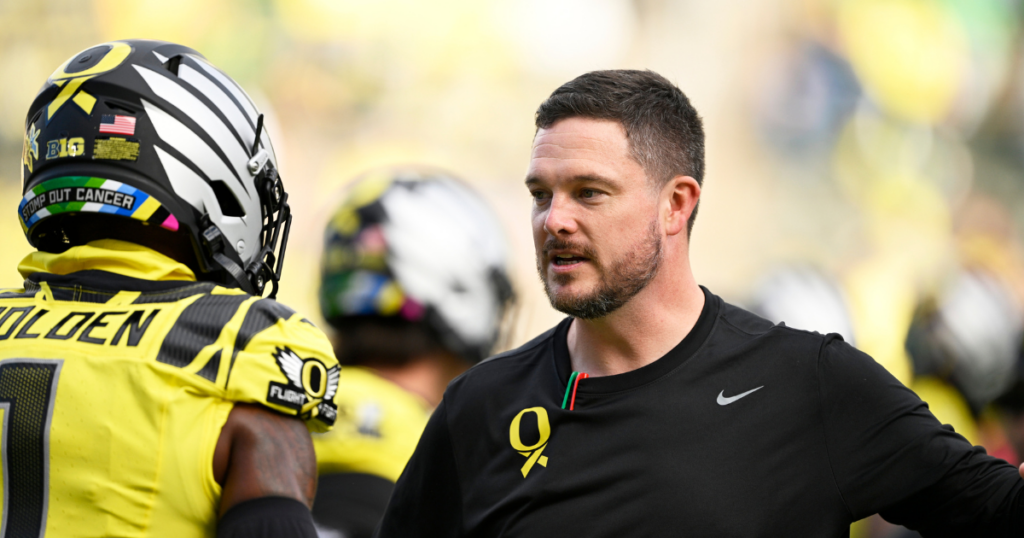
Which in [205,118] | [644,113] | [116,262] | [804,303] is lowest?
[116,262]

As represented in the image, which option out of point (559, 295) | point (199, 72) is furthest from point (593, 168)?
point (199, 72)

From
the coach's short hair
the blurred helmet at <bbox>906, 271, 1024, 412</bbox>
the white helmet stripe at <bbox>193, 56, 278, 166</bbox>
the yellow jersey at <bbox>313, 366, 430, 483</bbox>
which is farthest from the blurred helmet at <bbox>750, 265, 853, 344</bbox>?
the white helmet stripe at <bbox>193, 56, 278, 166</bbox>

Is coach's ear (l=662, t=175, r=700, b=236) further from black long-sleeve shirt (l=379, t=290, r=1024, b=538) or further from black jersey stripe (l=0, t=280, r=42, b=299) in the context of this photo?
black jersey stripe (l=0, t=280, r=42, b=299)

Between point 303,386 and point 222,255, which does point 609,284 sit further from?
point 222,255

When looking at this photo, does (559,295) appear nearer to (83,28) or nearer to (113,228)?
(113,228)

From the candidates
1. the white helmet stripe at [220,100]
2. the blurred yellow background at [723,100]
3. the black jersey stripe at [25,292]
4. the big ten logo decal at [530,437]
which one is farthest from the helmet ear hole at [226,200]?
the blurred yellow background at [723,100]

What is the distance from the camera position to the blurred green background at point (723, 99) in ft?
56.1

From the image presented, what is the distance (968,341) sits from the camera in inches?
372

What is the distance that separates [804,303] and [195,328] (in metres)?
9.20

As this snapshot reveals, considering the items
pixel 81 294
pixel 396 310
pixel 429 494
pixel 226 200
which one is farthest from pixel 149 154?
pixel 396 310

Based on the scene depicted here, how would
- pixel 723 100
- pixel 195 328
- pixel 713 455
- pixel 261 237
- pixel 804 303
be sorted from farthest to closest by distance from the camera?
pixel 723 100 → pixel 804 303 → pixel 261 237 → pixel 713 455 → pixel 195 328

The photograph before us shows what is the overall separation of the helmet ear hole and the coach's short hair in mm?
796

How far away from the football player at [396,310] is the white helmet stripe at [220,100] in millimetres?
1218

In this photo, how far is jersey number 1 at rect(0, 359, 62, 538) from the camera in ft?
6.22
